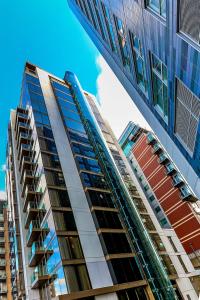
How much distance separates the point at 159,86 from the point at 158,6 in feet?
16.9

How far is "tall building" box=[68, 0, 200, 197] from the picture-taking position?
32.0 feet

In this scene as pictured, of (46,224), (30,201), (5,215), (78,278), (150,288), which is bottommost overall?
(150,288)

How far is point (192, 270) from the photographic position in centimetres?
3553

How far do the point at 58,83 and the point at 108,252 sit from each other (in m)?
38.0

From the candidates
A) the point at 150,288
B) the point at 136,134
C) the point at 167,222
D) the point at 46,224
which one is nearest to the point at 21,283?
the point at 46,224

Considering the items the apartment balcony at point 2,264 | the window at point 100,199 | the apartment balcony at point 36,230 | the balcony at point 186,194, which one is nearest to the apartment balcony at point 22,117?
the window at point 100,199

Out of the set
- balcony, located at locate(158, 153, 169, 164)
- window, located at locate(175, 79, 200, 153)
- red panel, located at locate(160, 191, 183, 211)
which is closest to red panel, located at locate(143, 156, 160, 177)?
balcony, located at locate(158, 153, 169, 164)

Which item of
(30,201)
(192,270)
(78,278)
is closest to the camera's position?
(78,278)

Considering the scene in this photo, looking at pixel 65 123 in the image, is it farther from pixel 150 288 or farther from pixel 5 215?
pixel 5 215

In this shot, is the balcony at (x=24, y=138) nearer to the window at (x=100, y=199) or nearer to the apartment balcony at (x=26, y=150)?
the apartment balcony at (x=26, y=150)

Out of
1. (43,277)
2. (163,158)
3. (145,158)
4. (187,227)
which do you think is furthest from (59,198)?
(145,158)

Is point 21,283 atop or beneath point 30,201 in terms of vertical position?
beneath

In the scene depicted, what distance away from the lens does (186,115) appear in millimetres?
12938

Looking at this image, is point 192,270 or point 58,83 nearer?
point 192,270
